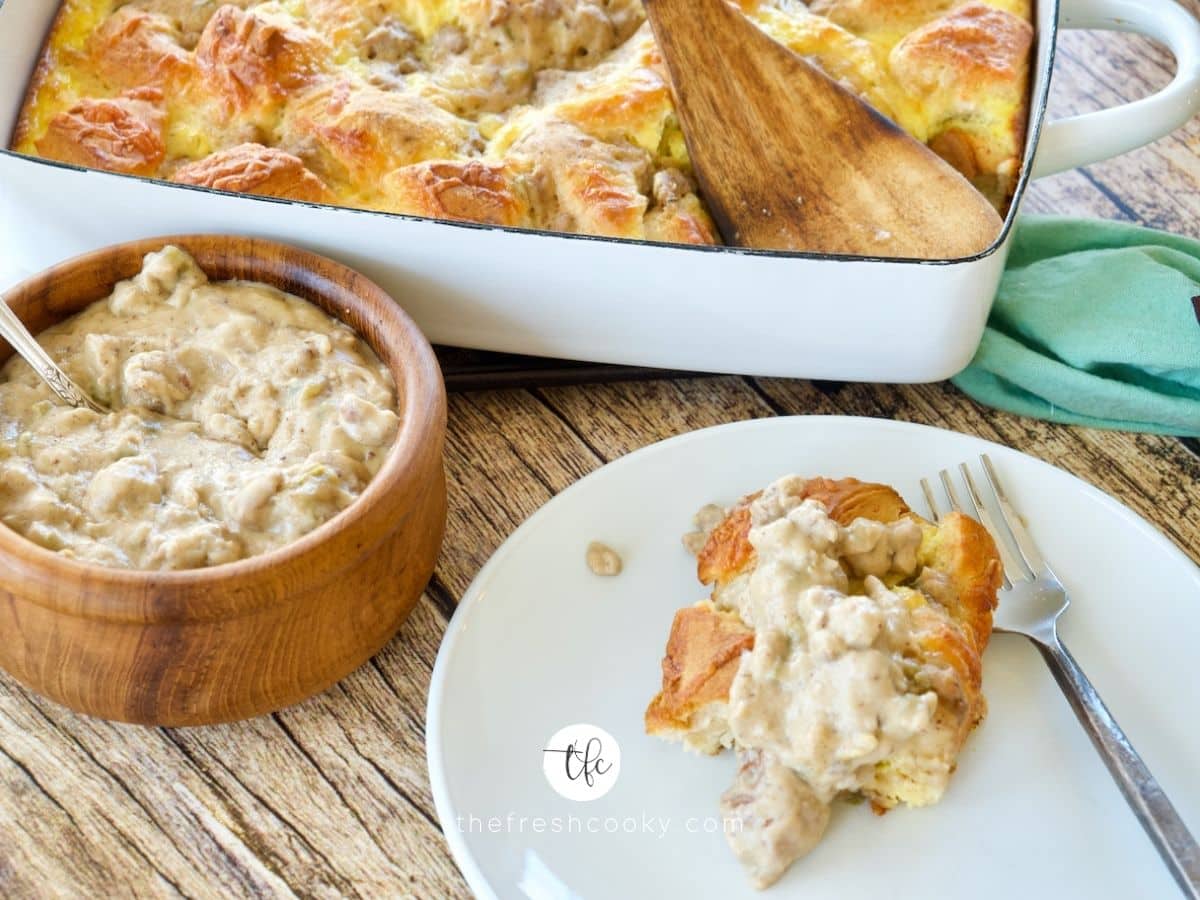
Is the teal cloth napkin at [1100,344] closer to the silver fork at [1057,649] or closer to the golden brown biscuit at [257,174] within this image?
the silver fork at [1057,649]

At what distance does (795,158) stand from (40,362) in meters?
0.92

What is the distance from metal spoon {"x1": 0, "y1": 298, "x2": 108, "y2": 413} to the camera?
1.25 metres

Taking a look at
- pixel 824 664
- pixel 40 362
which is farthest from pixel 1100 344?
pixel 40 362

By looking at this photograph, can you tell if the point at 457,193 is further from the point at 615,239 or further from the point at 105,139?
the point at 105,139

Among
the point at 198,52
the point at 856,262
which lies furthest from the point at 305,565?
the point at 198,52

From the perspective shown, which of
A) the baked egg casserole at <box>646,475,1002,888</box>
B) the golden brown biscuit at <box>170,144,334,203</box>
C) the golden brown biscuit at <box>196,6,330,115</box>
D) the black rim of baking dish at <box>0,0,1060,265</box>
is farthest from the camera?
the golden brown biscuit at <box>196,6,330,115</box>

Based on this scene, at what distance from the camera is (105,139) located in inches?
60.9

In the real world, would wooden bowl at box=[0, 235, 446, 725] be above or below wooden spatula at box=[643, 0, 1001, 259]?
below

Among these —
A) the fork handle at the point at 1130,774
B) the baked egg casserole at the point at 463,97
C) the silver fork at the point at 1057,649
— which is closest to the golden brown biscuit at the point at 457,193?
the baked egg casserole at the point at 463,97

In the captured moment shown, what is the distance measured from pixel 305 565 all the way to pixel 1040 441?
3.28 feet

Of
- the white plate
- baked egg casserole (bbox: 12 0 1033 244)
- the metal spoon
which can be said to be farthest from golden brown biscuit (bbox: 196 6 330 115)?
the white plate

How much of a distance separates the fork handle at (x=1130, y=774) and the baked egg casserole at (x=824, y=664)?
0.10m

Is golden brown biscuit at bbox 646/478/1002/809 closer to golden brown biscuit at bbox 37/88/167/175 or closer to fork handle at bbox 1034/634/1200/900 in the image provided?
fork handle at bbox 1034/634/1200/900

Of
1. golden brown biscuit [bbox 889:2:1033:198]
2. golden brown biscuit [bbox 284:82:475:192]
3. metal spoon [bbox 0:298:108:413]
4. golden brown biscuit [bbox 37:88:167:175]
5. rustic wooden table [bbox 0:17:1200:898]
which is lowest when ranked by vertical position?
rustic wooden table [bbox 0:17:1200:898]
